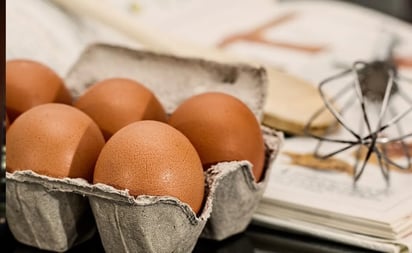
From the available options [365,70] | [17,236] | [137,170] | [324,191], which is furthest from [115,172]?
[365,70]

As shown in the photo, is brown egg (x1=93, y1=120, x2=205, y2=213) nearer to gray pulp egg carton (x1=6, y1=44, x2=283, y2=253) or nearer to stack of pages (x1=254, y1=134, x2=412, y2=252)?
gray pulp egg carton (x1=6, y1=44, x2=283, y2=253)

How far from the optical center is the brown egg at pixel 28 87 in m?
0.77

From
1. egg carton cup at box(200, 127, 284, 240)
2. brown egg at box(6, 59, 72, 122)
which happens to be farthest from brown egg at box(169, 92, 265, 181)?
brown egg at box(6, 59, 72, 122)

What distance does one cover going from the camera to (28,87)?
2.55ft

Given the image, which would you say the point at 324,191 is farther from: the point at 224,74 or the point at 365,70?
the point at 365,70

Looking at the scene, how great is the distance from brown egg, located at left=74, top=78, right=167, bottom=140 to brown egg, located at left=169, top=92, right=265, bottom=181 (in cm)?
3

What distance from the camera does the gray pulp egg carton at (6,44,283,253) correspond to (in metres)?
0.64

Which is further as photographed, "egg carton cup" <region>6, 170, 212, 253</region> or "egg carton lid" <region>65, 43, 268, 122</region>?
"egg carton lid" <region>65, 43, 268, 122</region>

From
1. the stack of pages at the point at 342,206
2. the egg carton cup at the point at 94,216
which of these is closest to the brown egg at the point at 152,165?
the egg carton cup at the point at 94,216

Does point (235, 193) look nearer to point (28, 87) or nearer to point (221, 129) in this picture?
point (221, 129)

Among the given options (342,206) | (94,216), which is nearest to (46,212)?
(94,216)

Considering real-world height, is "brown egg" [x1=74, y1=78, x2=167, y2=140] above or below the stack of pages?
above

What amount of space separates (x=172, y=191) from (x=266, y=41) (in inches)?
28.8

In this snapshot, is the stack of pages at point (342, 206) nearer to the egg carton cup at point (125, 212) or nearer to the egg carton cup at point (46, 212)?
the egg carton cup at point (125, 212)
